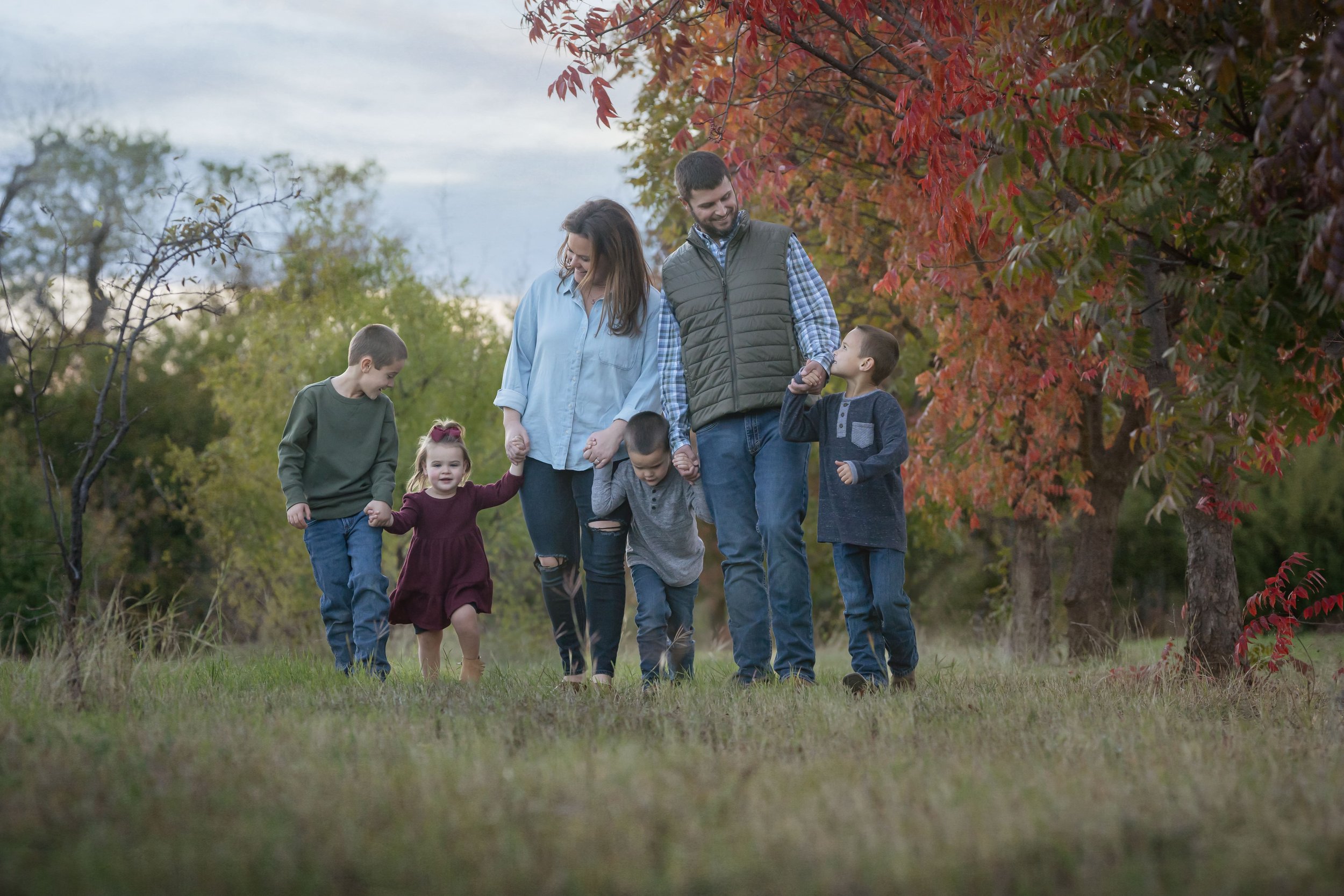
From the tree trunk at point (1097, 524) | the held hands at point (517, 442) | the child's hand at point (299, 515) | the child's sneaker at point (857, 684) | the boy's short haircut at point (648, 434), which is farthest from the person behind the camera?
the tree trunk at point (1097, 524)

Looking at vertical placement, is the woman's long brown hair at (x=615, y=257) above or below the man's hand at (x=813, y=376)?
above

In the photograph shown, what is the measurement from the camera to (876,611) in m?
4.72

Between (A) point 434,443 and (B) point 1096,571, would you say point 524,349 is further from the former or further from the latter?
(B) point 1096,571

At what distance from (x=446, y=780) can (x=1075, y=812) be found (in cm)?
143

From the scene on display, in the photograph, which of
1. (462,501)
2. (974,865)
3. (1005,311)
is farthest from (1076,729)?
(1005,311)

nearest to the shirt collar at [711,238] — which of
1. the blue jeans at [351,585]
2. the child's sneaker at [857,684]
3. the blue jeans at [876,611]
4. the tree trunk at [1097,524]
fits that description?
the blue jeans at [876,611]

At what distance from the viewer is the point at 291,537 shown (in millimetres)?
14227

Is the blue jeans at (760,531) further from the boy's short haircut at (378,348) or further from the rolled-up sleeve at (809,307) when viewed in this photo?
the boy's short haircut at (378,348)

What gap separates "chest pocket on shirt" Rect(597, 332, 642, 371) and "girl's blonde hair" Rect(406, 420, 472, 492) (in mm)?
948

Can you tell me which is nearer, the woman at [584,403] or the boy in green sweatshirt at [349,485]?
the woman at [584,403]

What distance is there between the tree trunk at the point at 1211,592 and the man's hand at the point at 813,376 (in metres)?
1.74

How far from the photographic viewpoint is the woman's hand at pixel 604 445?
4.82 meters

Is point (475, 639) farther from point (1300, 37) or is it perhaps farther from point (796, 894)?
point (1300, 37)

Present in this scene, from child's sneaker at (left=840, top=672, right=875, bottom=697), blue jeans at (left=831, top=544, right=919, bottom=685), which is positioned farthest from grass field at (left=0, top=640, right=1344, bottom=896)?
blue jeans at (left=831, top=544, right=919, bottom=685)
